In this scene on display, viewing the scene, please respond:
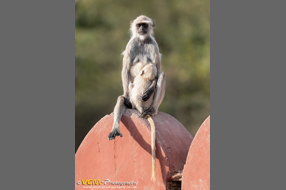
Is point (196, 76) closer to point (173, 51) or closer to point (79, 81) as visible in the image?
point (173, 51)

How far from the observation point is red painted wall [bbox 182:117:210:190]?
518 cm

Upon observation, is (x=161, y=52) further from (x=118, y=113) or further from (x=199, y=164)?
(x=199, y=164)

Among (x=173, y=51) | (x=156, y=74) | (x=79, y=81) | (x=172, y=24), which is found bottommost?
(x=156, y=74)

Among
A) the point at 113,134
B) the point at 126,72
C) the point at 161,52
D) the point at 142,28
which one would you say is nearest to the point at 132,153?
the point at 113,134

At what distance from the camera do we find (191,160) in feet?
17.6

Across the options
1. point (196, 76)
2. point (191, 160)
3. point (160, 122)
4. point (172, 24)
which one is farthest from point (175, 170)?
point (172, 24)

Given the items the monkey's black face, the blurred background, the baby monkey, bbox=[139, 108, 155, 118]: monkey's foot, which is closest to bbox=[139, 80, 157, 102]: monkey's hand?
the baby monkey

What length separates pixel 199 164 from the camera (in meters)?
5.27

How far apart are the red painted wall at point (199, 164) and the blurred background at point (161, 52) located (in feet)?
37.0

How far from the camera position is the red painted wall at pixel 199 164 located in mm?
5180

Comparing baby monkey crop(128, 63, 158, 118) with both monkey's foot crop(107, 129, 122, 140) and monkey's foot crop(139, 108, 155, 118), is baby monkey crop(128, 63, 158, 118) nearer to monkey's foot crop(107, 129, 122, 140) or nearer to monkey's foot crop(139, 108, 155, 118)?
monkey's foot crop(139, 108, 155, 118)

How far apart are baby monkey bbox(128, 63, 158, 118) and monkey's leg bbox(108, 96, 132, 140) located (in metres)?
0.10

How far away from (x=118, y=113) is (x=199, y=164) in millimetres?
1318

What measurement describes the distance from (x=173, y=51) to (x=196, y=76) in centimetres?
158
